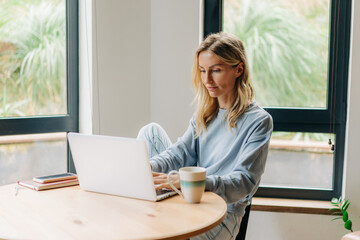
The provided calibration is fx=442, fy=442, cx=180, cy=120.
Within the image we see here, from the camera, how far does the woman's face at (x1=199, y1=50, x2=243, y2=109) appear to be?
1.73 meters

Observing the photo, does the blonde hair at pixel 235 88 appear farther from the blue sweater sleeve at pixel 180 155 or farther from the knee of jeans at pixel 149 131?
the knee of jeans at pixel 149 131

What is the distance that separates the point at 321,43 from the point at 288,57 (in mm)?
189

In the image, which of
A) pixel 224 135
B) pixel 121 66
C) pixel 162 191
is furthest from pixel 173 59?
pixel 162 191

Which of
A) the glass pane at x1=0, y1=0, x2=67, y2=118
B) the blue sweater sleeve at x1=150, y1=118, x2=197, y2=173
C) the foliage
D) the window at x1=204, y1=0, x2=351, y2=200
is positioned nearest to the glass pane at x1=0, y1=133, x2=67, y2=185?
the glass pane at x1=0, y1=0, x2=67, y2=118

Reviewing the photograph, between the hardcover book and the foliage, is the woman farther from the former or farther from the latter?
the foliage

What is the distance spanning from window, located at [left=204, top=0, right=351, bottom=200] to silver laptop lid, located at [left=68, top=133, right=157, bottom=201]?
1.36 meters

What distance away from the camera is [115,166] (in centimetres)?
133

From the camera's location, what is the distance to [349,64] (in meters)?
2.34

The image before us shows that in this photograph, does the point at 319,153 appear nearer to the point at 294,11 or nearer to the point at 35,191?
the point at 294,11

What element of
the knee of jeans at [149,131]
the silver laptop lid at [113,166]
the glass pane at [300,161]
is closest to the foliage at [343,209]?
the glass pane at [300,161]

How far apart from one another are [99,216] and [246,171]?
1.85 feet

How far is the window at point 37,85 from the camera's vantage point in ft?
7.29

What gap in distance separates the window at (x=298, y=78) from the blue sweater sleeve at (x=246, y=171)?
913 millimetres

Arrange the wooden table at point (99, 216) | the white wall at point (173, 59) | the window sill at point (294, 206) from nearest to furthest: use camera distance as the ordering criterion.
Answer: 1. the wooden table at point (99, 216)
2. the window sill at point (294, 206)
3. the white wall at point (173, 59)
